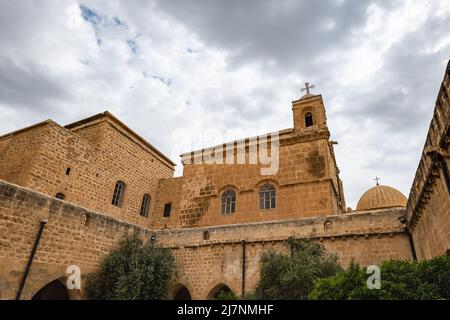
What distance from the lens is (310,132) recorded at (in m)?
15.1

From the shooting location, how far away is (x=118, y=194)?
17484 mm

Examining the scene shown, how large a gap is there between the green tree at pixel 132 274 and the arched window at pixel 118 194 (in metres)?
6.43

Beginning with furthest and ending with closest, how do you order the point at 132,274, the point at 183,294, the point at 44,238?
1. the point at 183,294
2. the point at 132,274
3. the point at 44,238

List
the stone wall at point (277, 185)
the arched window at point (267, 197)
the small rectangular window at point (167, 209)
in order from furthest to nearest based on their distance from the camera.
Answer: the small rectangular window at point (167, 209), the arched window at point (267, 197), the stone wall at point (277, 185)

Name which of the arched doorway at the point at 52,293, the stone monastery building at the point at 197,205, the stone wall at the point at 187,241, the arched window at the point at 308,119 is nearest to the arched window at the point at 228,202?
the stone monastery building at the point at 197,205

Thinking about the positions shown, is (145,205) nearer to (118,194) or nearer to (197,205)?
(118,194)

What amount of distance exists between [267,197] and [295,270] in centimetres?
673

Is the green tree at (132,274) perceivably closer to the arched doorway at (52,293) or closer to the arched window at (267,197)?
the arched doorway at (52,293)

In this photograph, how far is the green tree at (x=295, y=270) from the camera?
26.3ft

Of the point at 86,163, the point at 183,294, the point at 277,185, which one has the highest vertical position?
the point at 86,163

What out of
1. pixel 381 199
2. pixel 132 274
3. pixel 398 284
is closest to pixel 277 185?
pixel 132 274

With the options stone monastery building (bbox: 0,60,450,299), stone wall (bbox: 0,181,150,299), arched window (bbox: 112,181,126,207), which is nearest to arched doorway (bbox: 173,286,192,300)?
stone monastery building (bbox: 0,60,450,299)
